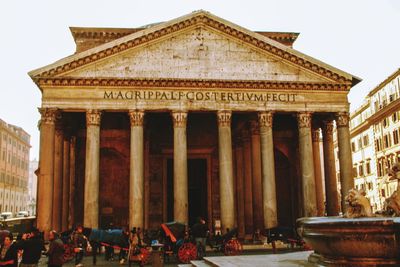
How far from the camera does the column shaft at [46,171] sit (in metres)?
18.8

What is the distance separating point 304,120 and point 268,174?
3.24 meters

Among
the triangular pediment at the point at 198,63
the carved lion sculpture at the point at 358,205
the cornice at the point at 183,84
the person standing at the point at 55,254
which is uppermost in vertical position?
the triangular pediment at the point at 198,63

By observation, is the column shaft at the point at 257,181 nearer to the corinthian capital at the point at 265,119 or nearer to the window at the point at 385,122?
the corinthian capital at the point at 265,119

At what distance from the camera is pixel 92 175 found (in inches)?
765

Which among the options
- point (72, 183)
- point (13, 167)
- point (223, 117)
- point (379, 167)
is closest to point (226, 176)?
point (223, 117)

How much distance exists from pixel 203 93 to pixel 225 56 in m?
2.18

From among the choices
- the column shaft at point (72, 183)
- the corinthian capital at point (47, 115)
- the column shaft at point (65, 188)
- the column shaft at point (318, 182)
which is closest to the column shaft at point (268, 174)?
the column shaft at point (318, 182)

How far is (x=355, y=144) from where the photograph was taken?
155 ft

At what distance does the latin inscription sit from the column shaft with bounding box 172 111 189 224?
871 millimetres

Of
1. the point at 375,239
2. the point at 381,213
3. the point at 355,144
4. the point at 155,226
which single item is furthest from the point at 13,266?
the point at 355,144

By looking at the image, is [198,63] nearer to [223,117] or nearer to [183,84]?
[183,84]

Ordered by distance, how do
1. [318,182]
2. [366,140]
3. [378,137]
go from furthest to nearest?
[366,140] → [378,137] → [318,182]

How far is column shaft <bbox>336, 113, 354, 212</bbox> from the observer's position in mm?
20781

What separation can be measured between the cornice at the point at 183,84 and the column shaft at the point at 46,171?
1.40m
